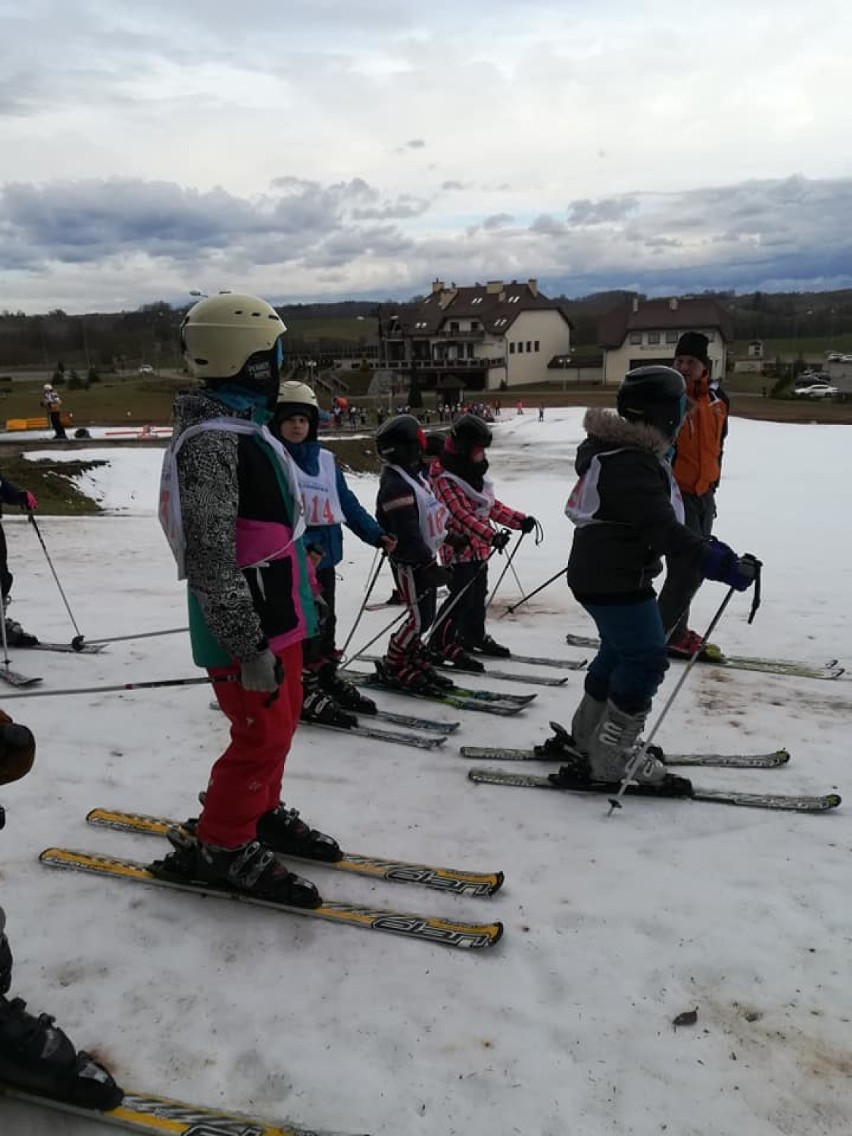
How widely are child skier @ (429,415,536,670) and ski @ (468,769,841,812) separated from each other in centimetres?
205

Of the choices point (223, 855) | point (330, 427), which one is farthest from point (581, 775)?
point (330, 427)

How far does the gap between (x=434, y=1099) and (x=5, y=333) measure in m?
123

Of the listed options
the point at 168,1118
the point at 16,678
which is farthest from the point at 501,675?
the point at 168,1118

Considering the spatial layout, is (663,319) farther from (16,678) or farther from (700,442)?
(16,678)

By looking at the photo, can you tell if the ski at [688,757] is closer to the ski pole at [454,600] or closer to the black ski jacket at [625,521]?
the black ski jacket at [625,521]

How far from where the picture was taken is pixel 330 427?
40344 mm

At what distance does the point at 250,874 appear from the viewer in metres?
3.15

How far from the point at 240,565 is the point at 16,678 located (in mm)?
3862

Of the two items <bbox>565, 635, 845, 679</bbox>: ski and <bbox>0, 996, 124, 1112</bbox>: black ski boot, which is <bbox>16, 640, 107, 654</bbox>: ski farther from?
<bbox>565, 635, 845, 679</bbox>: ski

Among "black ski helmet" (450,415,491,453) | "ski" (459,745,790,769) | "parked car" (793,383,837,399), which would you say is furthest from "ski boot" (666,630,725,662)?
"parked car" (793,383,837,399)

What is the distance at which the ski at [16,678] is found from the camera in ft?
18.9

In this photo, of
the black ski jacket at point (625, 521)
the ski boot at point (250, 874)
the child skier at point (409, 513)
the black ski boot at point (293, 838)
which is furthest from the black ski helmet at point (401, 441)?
the ski boot at point (250, 874)

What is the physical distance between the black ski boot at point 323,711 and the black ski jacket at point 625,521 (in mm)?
1830

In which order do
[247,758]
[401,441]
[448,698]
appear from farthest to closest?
1. [448,698]
2. [401,441]
3. [247,758]
